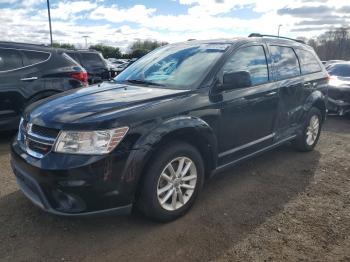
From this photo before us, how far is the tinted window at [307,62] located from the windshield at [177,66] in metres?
1.91

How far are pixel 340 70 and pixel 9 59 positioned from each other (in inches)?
355

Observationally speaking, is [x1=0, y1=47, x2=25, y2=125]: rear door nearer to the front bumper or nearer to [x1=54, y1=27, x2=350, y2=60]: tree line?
the front bumper

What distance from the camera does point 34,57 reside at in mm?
6734

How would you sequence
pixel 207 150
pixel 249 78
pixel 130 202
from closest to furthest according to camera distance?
1. pixel 130 202
2. pixel 207 150
3. pixel 249 78

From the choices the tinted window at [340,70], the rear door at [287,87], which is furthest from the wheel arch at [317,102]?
the tinted window at [340,70]

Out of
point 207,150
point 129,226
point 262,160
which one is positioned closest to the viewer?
point 129,226

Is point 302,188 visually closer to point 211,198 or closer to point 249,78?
point 211,198

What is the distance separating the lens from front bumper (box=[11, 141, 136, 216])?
2984 mm

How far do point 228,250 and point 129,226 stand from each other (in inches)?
38.6

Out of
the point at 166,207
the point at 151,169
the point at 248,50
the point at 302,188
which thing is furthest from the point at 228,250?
the point at 248,50

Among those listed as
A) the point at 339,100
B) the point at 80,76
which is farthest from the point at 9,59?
the point at 339,100

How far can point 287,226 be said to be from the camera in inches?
141

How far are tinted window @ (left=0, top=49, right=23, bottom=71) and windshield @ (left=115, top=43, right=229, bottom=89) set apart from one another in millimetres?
2656

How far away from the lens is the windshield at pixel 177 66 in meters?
4.01
